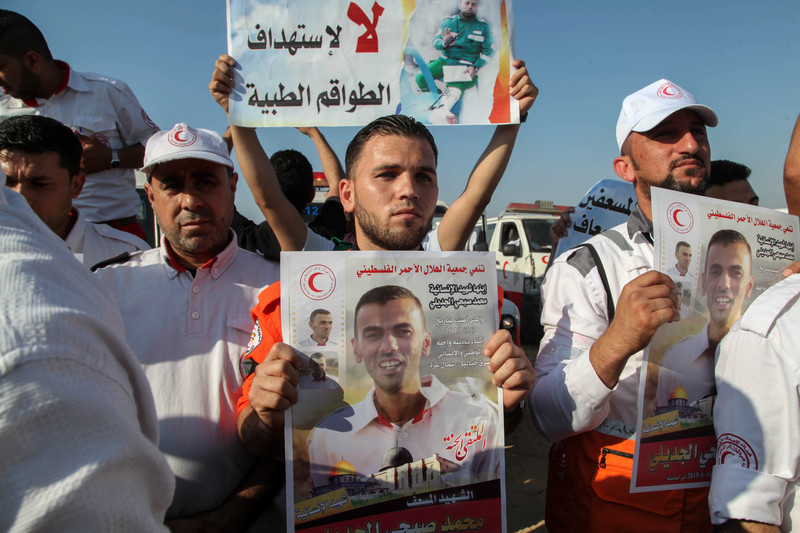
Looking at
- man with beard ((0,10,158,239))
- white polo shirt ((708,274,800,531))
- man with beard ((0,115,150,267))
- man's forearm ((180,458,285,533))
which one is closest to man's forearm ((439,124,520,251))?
white polo shirt ((708,274,800,531))

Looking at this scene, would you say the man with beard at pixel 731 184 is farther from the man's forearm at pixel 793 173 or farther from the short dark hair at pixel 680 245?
the short dark hair at pixel 680 245

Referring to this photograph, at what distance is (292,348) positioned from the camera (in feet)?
4.65

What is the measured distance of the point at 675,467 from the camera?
5.24 feet

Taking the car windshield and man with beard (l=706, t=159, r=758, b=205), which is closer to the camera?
man with beard (l=706, t=159, r=758, b=205)

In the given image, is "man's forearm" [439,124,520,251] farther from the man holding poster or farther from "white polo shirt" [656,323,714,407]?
"white polo shirt" [656,323,714,407]

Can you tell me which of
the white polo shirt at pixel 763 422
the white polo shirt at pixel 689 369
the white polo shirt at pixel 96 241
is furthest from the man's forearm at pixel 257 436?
the white polo shirt at pixel 96 241

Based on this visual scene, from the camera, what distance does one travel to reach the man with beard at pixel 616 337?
156 centimetres

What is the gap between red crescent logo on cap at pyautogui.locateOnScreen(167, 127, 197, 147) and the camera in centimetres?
214

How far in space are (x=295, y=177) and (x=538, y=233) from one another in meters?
8.79

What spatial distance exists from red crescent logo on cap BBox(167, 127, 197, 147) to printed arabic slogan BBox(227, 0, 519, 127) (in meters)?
0.23

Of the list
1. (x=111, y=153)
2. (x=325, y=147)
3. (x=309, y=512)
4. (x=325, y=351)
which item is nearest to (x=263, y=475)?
(x=309, y=512)

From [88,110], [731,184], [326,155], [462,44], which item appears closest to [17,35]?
[88,110]

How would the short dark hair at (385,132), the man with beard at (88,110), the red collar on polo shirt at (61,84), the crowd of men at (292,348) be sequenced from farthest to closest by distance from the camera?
the red collar on polo shirt at (61,84) < the man with beard at (88,110) < the short dark hair at (385,132) < the crowd of men at (292,348)

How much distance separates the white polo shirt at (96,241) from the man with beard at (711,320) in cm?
291
